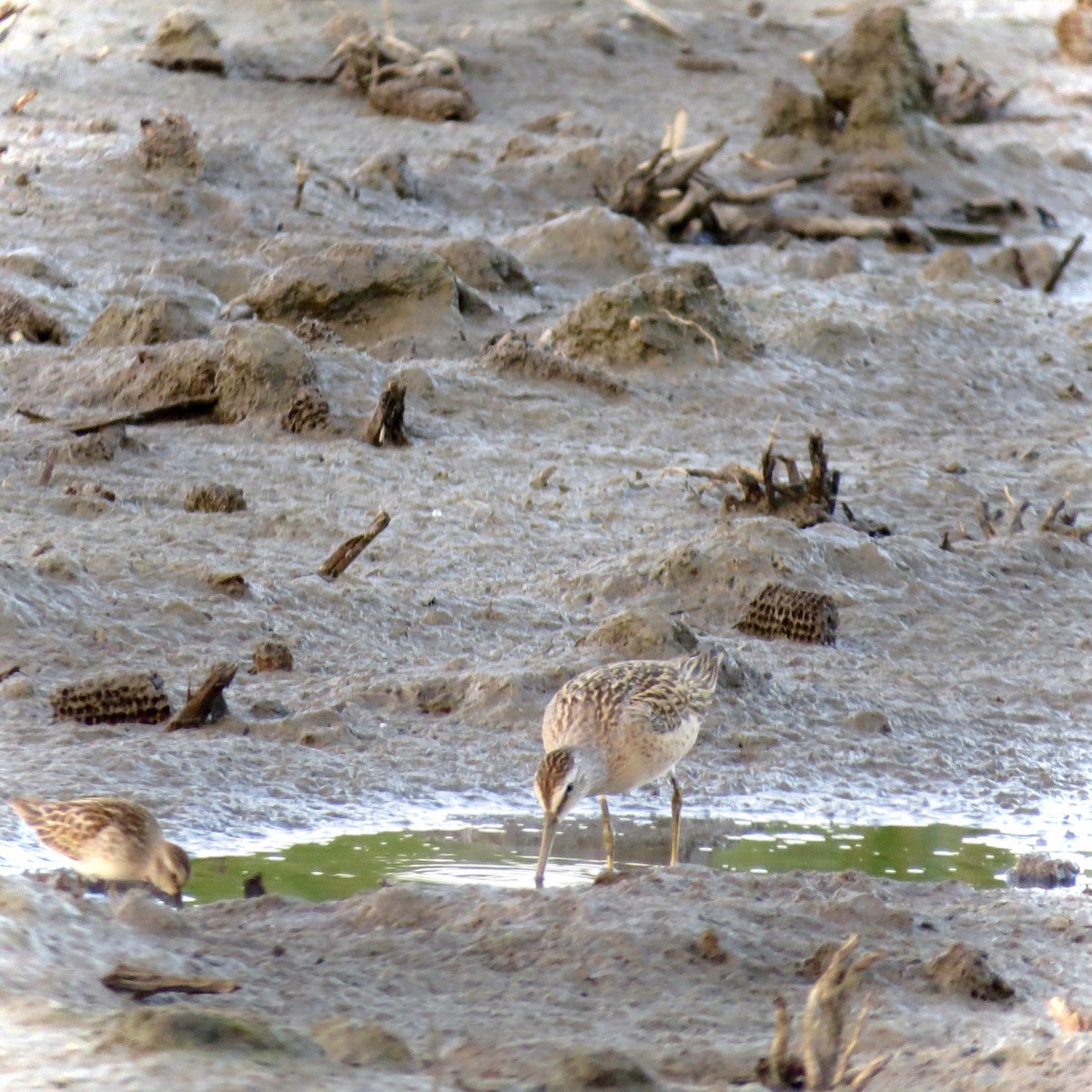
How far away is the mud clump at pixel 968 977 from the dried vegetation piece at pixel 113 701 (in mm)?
2646

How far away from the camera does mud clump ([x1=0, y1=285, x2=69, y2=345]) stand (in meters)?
10.1

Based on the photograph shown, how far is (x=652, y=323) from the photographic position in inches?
416

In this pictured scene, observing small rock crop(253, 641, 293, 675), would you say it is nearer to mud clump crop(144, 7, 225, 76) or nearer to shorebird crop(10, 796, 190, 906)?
shorebird crop(10, 796, 190, 906)

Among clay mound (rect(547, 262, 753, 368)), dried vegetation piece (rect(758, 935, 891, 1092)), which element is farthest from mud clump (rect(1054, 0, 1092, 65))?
dried vegetation piece (rect(758, 935, 891, 1092))

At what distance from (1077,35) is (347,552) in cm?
1606

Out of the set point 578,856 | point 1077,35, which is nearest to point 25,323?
point 578,856

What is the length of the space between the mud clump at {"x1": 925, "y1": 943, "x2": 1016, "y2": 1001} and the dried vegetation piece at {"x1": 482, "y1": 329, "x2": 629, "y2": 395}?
618cm

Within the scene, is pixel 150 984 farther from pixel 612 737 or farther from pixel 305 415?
pixel 305 415

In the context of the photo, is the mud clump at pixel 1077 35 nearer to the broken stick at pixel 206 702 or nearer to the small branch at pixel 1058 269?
the small branch at pixel 1058 269

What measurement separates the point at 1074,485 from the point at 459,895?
5.74 m

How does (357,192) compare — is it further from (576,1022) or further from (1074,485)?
(576,1022)

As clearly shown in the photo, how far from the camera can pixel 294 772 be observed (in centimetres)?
570

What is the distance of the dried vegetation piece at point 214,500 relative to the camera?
7.96 meters

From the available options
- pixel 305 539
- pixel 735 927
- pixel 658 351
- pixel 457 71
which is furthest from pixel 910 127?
pixel 735 927
